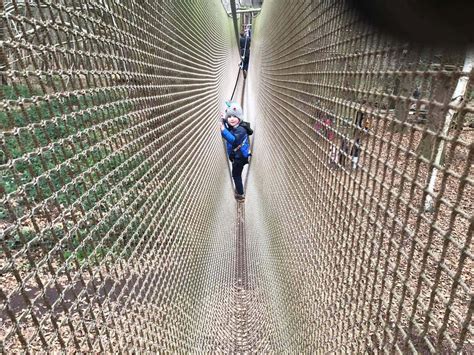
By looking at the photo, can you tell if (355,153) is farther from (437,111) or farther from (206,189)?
(206,189)

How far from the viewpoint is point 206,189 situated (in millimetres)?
2176

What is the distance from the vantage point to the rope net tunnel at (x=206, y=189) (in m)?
0.59

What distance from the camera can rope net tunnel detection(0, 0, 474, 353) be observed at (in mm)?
589

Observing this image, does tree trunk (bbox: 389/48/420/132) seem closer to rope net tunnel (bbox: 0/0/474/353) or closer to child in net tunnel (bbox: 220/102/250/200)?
rope net tunnel (bbox: 0/0/474/353)

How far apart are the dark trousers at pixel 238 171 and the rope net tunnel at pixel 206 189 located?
109 cm

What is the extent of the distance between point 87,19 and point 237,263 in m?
1.85

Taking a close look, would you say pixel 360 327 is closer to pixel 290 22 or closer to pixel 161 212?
pixel 161 212

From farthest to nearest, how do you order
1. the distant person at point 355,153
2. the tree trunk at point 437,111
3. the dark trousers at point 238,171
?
the dark trousers at point 238,171 < the distant person at point 355,153 < the tree trunk at point 437,111

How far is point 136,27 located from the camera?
45.8 inches

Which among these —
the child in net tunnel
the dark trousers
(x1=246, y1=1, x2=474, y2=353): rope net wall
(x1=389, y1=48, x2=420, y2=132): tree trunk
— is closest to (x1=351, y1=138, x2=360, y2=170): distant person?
(x1=246, y1=1, x2=474, y2=353): rope net wall

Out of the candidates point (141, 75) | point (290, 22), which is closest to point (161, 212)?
point (141, 75)

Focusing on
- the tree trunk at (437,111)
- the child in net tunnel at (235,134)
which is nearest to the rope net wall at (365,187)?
the tree trunk at (437,111)

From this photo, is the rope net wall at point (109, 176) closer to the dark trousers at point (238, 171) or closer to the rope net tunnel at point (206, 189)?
the rope net tunnel at point (206, 189)

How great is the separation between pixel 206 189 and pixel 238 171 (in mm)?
1178
